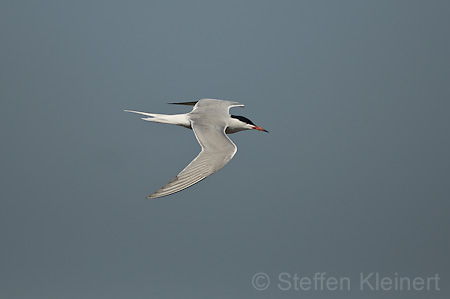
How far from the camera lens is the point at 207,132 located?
6652 mm

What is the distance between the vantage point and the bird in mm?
5570

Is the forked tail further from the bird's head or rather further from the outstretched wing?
the bird's head

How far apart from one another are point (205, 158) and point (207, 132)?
2.31 ft

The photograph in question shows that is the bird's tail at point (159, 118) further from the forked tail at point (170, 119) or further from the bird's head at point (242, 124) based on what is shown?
the bird's head at point (242, 124)

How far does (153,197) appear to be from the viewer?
5.18 meters

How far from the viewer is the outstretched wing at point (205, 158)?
17.8 ft

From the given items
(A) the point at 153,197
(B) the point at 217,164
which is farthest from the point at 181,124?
(A) the point at 153,197

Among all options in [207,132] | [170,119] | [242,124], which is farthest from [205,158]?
[242,124]

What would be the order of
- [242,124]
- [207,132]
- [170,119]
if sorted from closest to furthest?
[207,132], [170,119], [242,124]

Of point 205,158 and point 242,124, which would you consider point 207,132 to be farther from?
point 242,124

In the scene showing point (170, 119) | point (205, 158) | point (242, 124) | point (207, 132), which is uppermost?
point (242, 124)

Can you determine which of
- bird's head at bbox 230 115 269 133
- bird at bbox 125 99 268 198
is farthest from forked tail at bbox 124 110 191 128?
bird's head at bbox 230 115 269 133

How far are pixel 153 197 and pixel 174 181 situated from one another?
0.35m

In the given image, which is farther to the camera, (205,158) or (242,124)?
(242,124)
